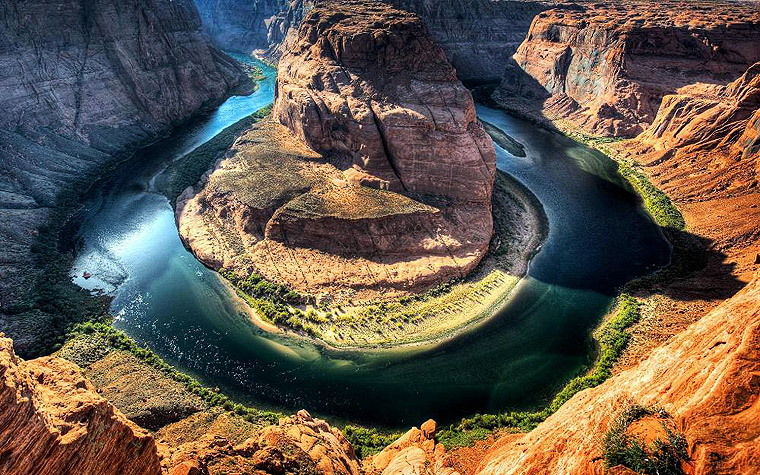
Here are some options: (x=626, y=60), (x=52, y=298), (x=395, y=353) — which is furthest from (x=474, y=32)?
(x=52, y=298)

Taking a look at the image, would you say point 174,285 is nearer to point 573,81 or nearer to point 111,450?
point 111,450

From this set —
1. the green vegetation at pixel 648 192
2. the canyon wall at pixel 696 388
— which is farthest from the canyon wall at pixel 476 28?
the canyon wall at pixel 696 388

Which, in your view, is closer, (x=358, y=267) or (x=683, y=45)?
(x=358, y=267)

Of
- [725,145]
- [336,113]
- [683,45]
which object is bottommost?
[336,113]

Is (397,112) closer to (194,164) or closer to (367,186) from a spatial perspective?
(367,186)

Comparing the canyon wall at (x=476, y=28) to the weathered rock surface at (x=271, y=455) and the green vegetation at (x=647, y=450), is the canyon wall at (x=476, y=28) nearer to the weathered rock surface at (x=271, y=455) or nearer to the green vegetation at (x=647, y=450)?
the weathered rock surface at (x=271, y=455)

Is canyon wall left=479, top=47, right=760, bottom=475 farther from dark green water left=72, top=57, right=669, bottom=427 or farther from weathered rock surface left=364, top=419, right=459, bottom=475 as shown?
dark green water left=72, top=57, right=669, bottom=427

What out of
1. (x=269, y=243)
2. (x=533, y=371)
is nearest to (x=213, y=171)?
(x=269, y=243)
